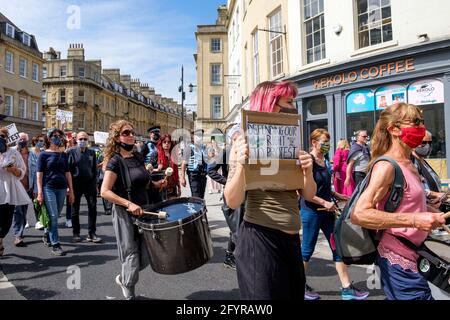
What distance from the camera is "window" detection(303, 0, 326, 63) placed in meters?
12.3

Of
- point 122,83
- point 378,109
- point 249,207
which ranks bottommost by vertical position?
point 249,207

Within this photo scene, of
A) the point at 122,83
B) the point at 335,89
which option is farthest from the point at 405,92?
the point at 122,83

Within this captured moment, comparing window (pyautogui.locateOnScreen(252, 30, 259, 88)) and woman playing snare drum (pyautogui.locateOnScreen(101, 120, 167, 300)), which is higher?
window (pyautogui.locateOnScreen(252, 30, 259, 88))

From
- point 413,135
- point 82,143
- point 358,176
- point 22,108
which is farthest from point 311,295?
point 22,108

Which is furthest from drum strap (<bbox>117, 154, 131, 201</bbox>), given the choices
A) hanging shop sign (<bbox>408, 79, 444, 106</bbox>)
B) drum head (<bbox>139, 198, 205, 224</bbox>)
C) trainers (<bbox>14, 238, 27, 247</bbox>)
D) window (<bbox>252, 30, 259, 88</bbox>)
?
window (<bbox>252, 30, 259, 88</bbox>)

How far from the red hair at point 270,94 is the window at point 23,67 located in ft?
132

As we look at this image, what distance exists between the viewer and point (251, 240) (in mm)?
2035

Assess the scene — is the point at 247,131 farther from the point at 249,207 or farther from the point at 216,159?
the point at 216,159

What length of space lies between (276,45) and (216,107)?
21.6 metres

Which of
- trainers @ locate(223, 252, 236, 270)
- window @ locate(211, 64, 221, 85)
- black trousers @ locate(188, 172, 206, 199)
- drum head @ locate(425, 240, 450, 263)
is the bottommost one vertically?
trainers @ locate(223, 252, 236, 270)

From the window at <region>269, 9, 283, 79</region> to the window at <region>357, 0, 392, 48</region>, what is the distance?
400cm

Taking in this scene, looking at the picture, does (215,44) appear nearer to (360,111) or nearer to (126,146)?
(360,111)

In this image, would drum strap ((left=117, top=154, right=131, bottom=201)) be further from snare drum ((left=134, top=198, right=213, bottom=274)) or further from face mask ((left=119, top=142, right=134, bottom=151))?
snare drum ((left=134, top=198, right=213, bottom=274))
